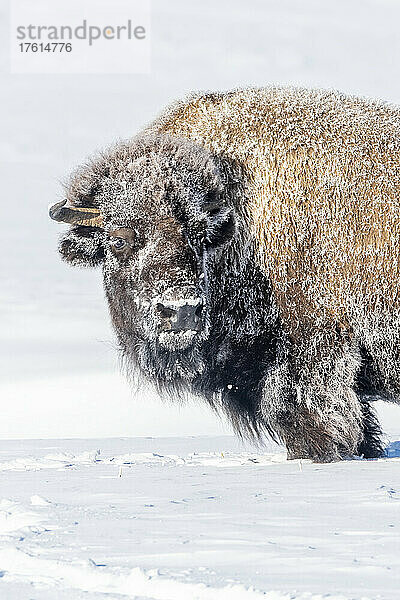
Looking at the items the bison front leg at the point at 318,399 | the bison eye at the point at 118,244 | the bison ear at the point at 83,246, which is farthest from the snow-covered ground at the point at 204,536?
the bison ear at the point at 83,246

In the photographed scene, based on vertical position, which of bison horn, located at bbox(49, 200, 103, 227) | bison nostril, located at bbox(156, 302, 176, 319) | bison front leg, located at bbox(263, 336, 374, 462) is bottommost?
bison front leg, located at bbox(263, 336, 374, 462)

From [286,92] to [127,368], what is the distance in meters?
3.36

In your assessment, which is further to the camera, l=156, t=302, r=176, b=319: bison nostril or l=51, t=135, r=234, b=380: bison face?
l=51, t=135, r=234, b=380: bison face

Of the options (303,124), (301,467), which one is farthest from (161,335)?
(303,124)

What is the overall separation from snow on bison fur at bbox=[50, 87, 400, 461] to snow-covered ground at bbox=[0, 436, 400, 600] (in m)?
1.41

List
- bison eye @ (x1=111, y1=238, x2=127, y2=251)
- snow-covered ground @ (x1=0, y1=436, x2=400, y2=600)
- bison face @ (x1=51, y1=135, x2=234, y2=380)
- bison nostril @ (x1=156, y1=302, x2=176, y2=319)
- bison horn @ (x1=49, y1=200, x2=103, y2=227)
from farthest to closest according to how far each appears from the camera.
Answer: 1. bison horn @ (x1=49, y1=200, x2=103, y2=227)
2. bison eye @ (x1=111, y1=238, x2=127, y2=251)
3. bison face @ (x1=51, y1=135, x2=234, y2=380)
4. bison nostril @ (x1=156, y1=302, x2=176, y2=319)
5. snow-covered ground @ (x1=0, y1=436, x2=400, y2=600)

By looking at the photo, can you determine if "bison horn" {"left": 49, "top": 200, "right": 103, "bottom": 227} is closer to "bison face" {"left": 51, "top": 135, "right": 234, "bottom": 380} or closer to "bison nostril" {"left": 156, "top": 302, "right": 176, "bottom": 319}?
"bison face" {"left": 51, "top": 135, "right": 234, "bottom": 380}

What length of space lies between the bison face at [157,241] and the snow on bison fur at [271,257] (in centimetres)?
2

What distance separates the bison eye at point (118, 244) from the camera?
7656mm

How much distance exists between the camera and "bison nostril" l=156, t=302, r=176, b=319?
7.11 meters

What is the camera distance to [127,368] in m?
8.49

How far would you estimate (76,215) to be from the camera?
316 inches

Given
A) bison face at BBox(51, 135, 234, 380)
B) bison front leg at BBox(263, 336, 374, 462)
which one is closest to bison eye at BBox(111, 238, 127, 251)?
bison face at BBox(51, 135, 234, 380)

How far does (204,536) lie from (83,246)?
4680 millimetres
